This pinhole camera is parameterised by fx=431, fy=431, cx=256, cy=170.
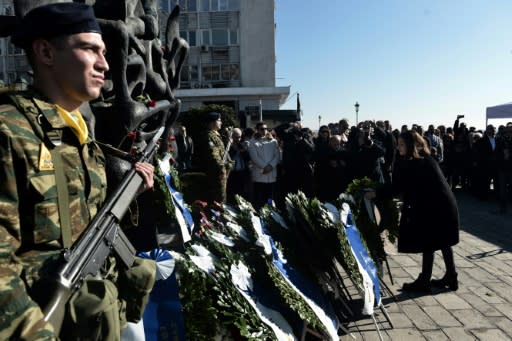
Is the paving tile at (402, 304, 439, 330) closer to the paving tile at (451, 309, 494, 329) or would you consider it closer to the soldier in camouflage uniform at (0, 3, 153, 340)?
the paving tile at (451, 309, 494, 329)

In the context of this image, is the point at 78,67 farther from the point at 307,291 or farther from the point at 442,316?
the point at 442,316

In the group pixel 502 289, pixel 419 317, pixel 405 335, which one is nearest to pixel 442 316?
pixel 419 317

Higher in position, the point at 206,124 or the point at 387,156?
the point at 206,124

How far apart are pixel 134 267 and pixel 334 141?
6.78m

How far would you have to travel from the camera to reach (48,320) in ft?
4.20

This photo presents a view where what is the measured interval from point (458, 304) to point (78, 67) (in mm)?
4393

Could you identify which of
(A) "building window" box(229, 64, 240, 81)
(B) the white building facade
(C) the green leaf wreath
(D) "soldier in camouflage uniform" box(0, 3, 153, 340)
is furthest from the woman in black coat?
(A) "building window" box(229, 64, 240, 81)

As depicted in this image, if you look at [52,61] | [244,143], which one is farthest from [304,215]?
[244,143]

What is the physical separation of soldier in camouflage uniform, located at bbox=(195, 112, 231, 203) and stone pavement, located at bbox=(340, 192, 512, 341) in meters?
2.86

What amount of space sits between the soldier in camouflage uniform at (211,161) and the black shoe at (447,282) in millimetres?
3440

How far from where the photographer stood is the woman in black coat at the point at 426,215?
473cm

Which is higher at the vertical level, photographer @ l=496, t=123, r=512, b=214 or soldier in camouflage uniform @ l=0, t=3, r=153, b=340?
→ soldier in camouflage uniform @ l=0, t=3, r=153, b=340

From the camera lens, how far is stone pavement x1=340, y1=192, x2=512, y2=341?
3.85 m

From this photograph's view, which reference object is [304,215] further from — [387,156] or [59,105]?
[387,156]
